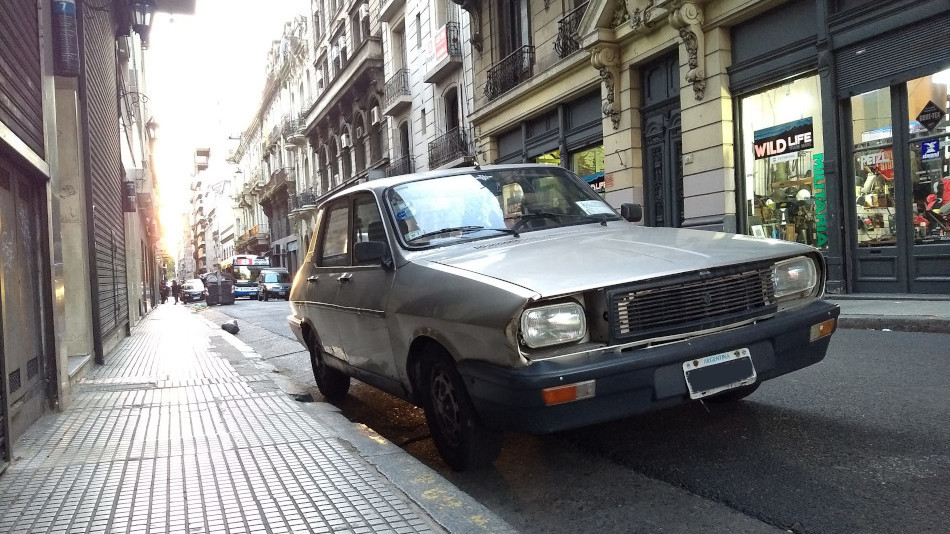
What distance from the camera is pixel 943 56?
9.26m

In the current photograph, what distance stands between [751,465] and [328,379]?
3.53m

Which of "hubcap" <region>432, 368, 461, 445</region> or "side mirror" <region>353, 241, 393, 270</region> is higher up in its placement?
"side mirror" <region>353, 241, 393, 270</region>

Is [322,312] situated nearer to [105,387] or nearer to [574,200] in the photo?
[574,200]

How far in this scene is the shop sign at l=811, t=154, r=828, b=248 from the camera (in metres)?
11.2

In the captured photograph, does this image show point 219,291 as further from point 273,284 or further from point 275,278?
point 275,278

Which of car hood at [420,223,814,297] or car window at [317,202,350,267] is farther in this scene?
car window at [317,202,350,267]

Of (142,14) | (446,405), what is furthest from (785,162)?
(142,14)

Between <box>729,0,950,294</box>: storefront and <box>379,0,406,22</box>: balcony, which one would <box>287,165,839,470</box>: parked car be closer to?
<box>729,0,950,294</box>: storefront

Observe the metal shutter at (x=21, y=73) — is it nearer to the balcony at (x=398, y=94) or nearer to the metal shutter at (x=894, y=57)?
the metal shutter at (x=894, y=57)

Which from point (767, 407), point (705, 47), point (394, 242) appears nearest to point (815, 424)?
point (767, 407)

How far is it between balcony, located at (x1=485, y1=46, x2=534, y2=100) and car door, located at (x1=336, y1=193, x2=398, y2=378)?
15.1 m

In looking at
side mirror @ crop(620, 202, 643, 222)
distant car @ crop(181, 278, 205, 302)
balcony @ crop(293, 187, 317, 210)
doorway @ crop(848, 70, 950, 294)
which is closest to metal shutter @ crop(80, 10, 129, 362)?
side mirror @ crop(620, 202, 643, 222)

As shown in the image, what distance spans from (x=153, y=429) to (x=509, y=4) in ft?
60.3

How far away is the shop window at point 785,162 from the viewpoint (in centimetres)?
1134
